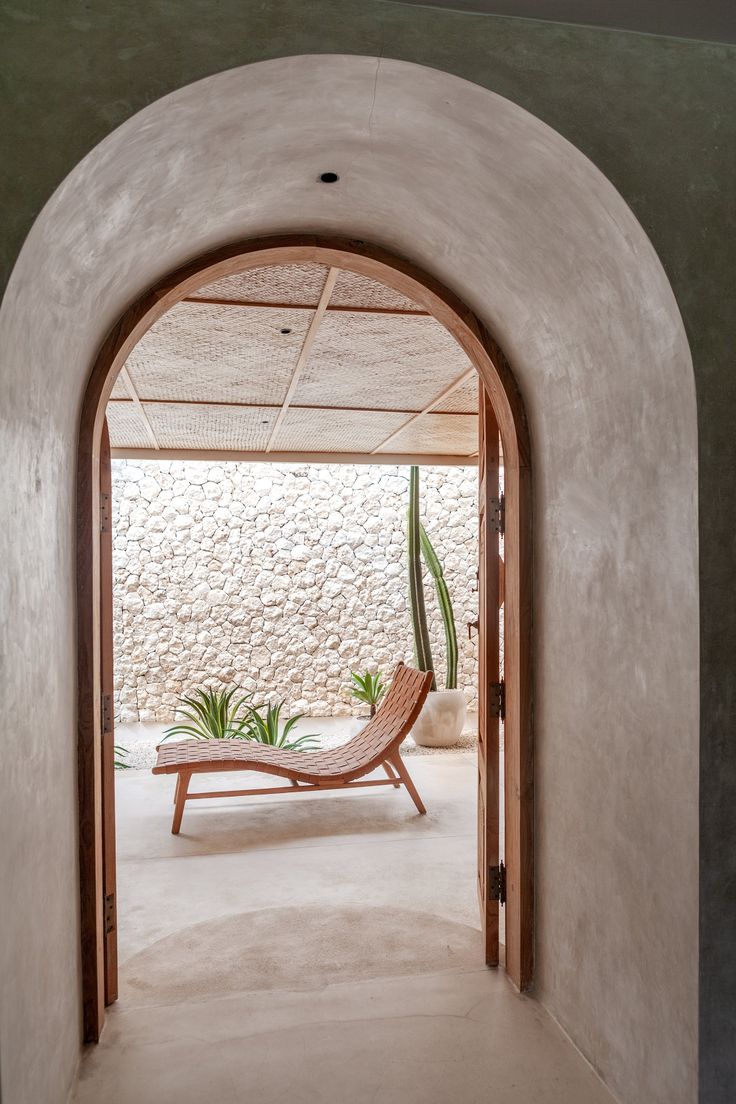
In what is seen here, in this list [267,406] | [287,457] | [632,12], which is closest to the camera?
[632,12]

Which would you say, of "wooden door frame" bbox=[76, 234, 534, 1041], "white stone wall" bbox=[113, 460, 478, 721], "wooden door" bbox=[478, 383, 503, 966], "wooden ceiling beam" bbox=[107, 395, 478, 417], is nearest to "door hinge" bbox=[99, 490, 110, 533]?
"wooden door frame" bbox=[76, 234, 534, 1041]

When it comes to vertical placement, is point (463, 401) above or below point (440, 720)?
above

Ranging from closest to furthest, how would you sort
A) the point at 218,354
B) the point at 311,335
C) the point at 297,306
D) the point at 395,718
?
the point at 297,306 < the point at 311,335 < the point at 218,354 < the point at 395,718

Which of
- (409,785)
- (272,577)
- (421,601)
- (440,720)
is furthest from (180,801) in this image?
(272,577)

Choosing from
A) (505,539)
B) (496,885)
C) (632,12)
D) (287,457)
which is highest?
(632,12)

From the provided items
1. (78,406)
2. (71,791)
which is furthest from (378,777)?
(78,406)

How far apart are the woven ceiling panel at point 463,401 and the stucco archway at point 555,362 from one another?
163 cm

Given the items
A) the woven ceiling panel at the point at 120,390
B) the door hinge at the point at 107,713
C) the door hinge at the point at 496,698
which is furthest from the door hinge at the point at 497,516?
the woven ceiling panel at the point at 120,390

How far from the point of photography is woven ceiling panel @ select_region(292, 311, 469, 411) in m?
3.15

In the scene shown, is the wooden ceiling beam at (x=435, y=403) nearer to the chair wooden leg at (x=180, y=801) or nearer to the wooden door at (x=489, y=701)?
the wooden door at (x=489, y=701)

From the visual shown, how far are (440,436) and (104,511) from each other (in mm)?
3346

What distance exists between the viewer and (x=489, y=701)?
2719 millimetres

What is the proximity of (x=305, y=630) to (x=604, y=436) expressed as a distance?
6.77m

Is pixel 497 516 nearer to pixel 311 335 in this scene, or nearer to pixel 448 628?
pixel 311 335
